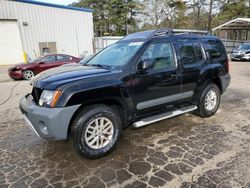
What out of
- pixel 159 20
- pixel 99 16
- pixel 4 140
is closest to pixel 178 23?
pixel 159 20

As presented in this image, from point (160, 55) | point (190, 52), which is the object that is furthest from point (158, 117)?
point (190, 52)

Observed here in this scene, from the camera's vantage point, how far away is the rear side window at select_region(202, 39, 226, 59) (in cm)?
439

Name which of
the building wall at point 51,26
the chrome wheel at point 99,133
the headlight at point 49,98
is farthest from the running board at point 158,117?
the building wall at point 51,26

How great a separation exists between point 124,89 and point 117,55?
889 mm

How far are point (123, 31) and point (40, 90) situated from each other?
3548cm

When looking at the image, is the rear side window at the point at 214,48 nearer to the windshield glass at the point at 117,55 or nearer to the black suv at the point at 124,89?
the black suv at the point at 124,89

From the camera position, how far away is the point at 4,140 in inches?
151

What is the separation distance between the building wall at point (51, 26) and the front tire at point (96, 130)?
16.6 meters

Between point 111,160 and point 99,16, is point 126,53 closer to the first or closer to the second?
point 111,160

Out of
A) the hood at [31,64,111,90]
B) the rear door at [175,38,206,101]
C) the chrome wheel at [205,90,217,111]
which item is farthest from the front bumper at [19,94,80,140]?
the chrome wheel at [205,90,217,111]

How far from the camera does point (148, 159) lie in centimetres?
304

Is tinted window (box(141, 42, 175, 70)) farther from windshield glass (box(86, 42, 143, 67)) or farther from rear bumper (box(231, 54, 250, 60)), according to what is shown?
rear bumper (box(231, 54, 250, 60))

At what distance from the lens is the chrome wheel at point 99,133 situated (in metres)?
2.97

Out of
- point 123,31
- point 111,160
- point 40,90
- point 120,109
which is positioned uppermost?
point 123,31
